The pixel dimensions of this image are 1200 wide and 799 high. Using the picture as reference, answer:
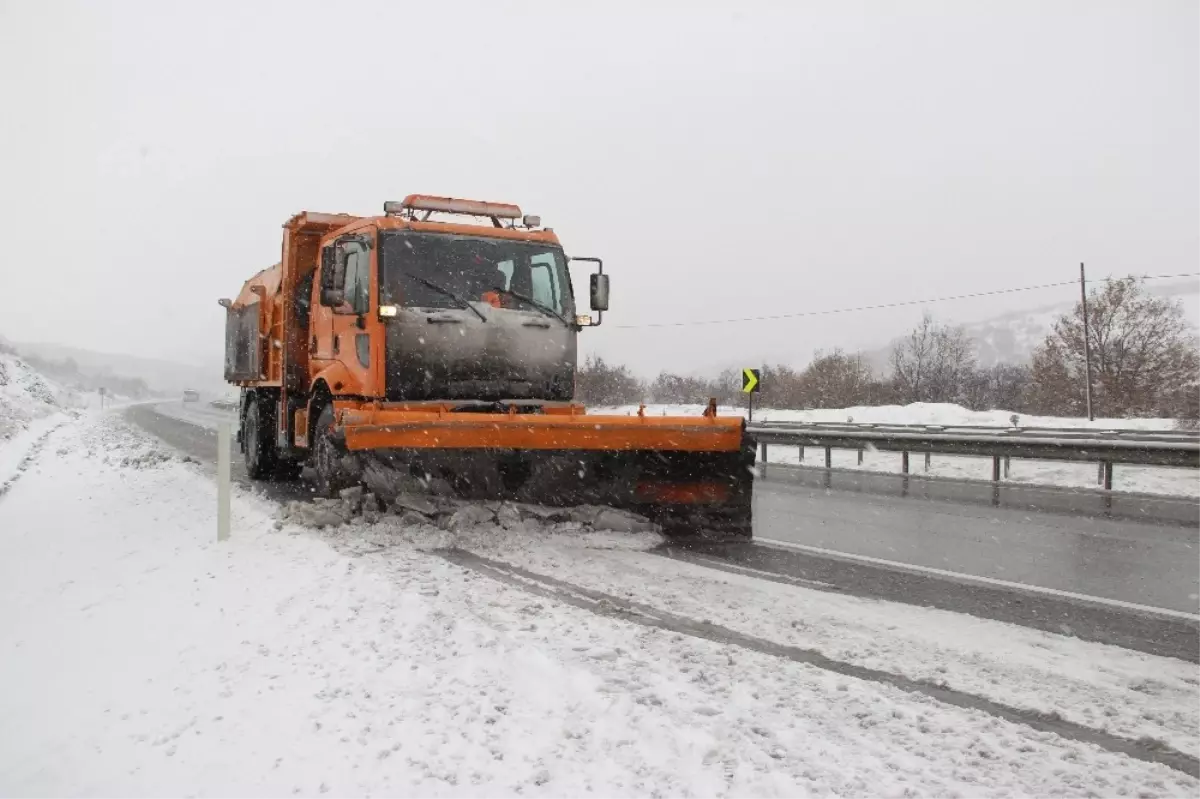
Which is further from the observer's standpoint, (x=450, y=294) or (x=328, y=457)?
(x=328, y=457)

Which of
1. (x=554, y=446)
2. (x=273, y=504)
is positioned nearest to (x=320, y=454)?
(x=273, y=504)

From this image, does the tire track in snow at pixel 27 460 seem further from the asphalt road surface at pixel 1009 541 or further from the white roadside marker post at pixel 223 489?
the asphalt road surface at pixel 1009 541

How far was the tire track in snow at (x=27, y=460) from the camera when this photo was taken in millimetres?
12980

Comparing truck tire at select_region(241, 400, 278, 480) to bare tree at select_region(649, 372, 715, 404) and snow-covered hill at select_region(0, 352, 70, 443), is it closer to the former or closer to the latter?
snow-covered hill at select_region(0, 352, 70, 443)

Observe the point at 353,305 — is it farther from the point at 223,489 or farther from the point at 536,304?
the point at 223,489

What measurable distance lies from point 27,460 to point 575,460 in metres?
15.4

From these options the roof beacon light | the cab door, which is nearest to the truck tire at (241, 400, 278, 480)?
the cab door

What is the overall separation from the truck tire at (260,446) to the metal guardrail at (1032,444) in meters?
6.29

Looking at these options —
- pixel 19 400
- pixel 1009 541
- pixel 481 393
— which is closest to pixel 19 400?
pixel 19 400

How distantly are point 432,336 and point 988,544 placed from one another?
16.8 feet

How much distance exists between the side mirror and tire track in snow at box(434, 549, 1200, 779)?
125 inches

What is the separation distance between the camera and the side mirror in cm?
854

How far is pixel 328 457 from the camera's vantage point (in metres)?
7.83

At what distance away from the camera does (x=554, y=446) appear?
6.68m
